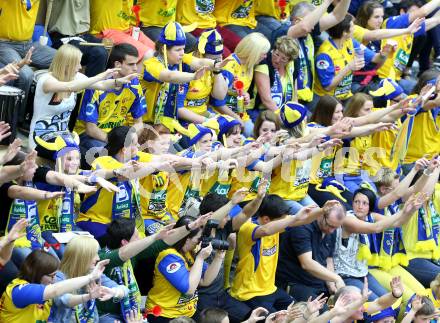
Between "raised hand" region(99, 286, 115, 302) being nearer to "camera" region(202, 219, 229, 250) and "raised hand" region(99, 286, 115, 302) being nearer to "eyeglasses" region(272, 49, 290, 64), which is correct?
"camera" region(202, 219, 229, 250)

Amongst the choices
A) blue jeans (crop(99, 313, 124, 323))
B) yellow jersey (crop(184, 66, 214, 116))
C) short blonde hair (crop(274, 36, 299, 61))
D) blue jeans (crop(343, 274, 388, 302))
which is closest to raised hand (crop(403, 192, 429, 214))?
blue jeans (crop(343, 274, 388, 302))

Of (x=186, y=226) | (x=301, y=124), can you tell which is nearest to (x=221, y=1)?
(x=301, y=124)

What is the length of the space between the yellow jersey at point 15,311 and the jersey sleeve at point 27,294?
5 cm

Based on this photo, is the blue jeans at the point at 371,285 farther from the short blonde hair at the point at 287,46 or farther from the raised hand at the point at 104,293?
the raised hand at the point at 104,293

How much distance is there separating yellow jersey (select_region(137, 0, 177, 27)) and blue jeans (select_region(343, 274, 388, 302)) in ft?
10.3

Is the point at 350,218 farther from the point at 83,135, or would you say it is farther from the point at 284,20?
the point at 284,20

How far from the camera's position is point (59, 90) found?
9781 millimetres

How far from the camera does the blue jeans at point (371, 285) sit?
10.9 meters

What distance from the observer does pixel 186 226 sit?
9219 millimetres

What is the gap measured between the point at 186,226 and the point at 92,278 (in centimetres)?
140

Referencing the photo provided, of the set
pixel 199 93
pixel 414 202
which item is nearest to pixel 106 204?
pixel 199 93

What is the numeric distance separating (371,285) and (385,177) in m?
1.17

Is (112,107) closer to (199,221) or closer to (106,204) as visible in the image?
(106,204)

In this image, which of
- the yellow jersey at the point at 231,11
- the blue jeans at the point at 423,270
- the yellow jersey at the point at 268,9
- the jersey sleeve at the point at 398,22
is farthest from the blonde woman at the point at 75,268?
the jersey sleeve at the point at 398,22
